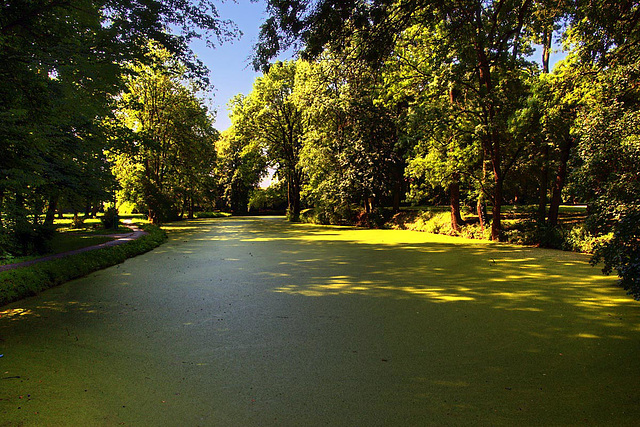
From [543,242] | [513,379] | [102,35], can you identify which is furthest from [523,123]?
[102,35]

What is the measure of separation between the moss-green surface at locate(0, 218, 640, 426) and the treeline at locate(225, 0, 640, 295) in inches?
36.4

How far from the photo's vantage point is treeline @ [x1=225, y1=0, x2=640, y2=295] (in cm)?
390

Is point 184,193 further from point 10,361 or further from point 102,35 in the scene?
point 10,361

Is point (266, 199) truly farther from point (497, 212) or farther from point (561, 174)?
point (561, 174)

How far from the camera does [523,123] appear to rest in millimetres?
8203

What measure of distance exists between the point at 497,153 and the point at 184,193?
55.6ft

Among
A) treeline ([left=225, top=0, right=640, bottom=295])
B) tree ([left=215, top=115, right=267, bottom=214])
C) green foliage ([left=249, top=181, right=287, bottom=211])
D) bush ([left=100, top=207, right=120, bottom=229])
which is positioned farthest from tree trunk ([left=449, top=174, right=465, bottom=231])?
green foliage ([left=249, top=181, right=287, bottom=211])

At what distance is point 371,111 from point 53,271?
41.7 ft

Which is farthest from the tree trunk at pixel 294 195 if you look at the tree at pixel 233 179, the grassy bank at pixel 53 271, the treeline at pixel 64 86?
the grassy bank at pixel 53 271

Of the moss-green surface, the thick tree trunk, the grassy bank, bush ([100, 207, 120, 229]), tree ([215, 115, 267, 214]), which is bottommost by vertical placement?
the moss-green surface

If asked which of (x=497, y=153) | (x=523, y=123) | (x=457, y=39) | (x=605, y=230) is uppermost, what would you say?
(x=457, y=39)

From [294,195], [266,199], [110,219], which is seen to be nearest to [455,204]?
[110,219]

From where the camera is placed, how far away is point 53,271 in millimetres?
4941

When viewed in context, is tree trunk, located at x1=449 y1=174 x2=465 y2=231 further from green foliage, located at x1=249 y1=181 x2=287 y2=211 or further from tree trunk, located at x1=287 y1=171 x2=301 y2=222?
green foliage, located at x1=249 y1=181 x2=287 y2=211
